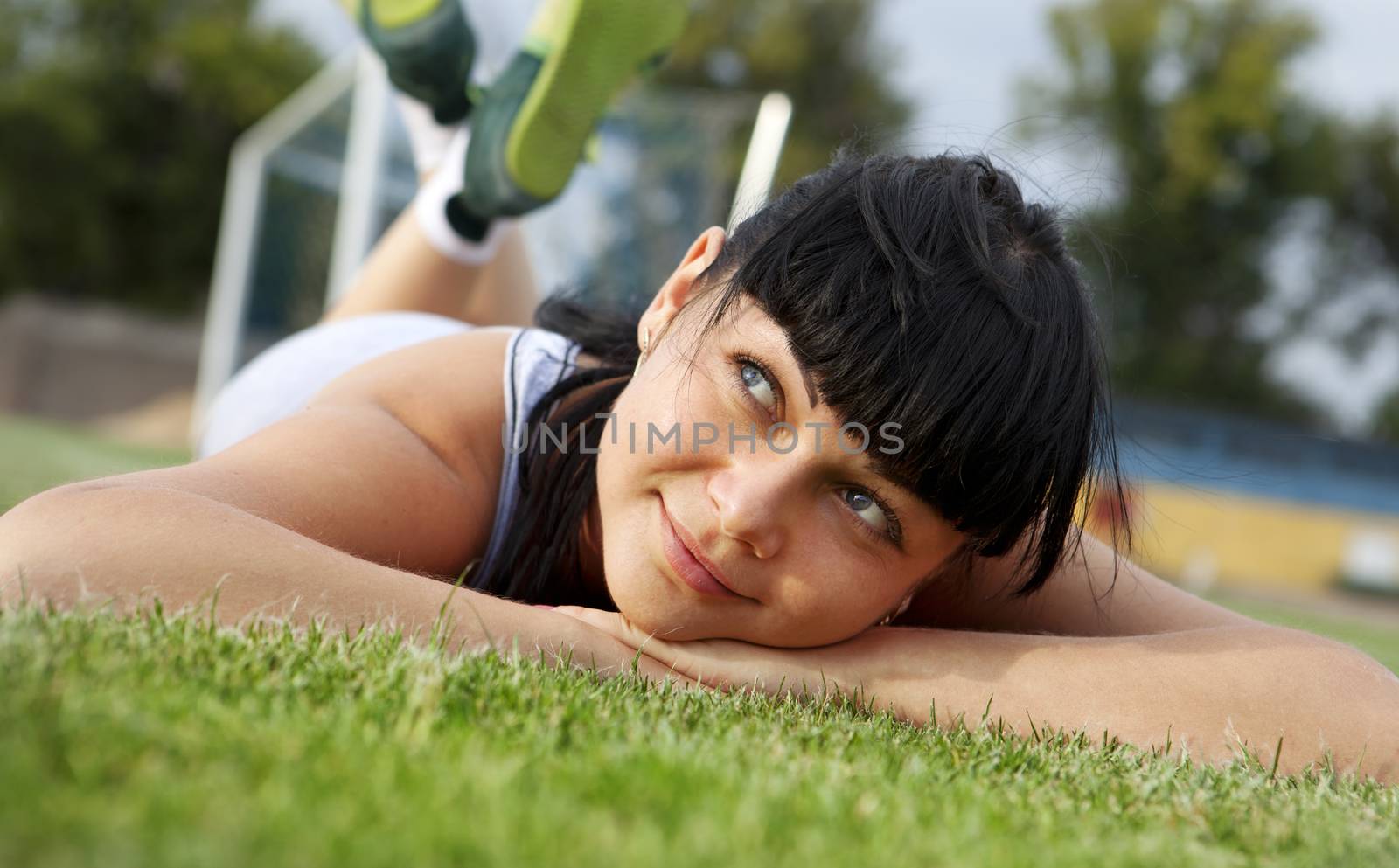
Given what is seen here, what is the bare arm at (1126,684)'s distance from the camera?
5.89 ft

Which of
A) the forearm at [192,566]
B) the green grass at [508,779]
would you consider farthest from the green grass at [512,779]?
the forearm at [192,566]

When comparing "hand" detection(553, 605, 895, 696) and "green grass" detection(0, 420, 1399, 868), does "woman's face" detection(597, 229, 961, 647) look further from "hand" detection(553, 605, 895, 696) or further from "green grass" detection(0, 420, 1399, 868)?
"green grass" detection(0, 420, 1399, 868)

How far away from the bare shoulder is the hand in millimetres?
468

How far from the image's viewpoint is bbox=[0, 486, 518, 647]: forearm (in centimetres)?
151

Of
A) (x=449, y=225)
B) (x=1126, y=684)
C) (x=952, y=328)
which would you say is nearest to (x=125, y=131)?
(x=449, y=225)

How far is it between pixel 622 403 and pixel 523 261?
7.76 ft

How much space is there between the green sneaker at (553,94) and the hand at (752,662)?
181cm

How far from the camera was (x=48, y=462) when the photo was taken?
686 centimetres

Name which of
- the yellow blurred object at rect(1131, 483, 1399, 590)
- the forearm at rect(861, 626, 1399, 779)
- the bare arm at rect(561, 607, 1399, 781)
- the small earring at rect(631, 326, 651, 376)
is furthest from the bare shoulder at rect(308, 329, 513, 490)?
the yellow blurred object at rect(1131, 483, 1399, 590)

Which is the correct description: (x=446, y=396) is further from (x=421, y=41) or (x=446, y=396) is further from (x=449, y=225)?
(x=421, y=41)

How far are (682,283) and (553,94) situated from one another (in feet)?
4.40

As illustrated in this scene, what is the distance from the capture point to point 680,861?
91 centimetres

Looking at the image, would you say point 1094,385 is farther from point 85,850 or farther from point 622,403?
point 85,850

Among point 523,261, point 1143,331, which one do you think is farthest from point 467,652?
point 1143,331
